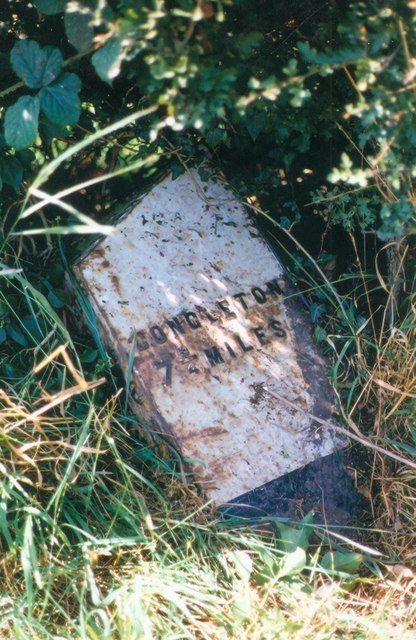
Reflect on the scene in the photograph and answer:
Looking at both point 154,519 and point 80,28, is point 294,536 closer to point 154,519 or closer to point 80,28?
point 154,519

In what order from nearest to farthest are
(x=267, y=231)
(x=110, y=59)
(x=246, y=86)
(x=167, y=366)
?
(x=110, y=59), (x=246, y=86), (x=167, y=366), (x=267, y=231)

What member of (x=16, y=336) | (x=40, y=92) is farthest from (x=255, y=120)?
(x=16, y=336)

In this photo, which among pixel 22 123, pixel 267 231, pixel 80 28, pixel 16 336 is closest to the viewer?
pixel 80 28

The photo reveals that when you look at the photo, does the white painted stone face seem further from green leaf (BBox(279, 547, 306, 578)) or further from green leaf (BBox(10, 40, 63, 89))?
green leaf (BBox(10, 40, 63, 89))

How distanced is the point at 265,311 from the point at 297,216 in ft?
1.25

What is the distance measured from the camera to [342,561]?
2.04 meters

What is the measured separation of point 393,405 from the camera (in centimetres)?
225

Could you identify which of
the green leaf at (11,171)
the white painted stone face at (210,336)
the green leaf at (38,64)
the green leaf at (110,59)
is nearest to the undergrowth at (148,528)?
the white painted stone face at (210,336)

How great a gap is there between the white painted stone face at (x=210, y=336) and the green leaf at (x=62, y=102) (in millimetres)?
441

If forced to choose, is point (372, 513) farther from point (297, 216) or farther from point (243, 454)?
point (297, 216)

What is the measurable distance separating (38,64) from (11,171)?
1.23 ft

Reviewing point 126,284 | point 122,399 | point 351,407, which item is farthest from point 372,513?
point 126,284

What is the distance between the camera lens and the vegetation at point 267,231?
1695 millimetres

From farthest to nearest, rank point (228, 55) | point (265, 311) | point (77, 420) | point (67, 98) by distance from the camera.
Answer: point (265, 311) < point (77, 420) < point (67, 98) < point (228, 55)
